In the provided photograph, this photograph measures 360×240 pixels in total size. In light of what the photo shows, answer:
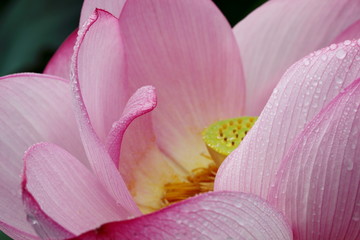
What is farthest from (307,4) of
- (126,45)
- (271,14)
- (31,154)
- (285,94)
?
(31,154)

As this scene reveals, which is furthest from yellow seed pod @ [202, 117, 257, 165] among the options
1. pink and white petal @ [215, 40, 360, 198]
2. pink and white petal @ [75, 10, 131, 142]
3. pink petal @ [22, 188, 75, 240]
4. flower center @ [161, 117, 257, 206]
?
pink petal @ [22, 188, 75, 240]

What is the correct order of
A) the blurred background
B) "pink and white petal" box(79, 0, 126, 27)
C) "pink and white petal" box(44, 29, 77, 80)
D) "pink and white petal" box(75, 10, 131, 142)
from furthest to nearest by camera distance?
1. the blurred background
2. "pink and white petal" box(44, 29, 77, 80)
3. "pink and white petal" box(79, 0, 126, 27)
4. "pink and white petal" box(75, 10, 131, 142)

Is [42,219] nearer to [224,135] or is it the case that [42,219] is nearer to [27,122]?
[27,122]

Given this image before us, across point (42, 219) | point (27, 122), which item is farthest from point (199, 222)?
point (27, 122)

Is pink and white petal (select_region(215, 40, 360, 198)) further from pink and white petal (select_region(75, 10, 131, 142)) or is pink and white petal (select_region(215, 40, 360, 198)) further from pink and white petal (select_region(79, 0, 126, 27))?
pink and white petal (select_region(79, 0, 126, 27))

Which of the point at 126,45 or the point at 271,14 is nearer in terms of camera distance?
the point at 126,45

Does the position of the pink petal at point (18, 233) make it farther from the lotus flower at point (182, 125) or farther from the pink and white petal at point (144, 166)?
the pink and white petal at point (144, 166)

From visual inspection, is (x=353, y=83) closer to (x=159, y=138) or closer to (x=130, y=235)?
(x=130, y=235)
